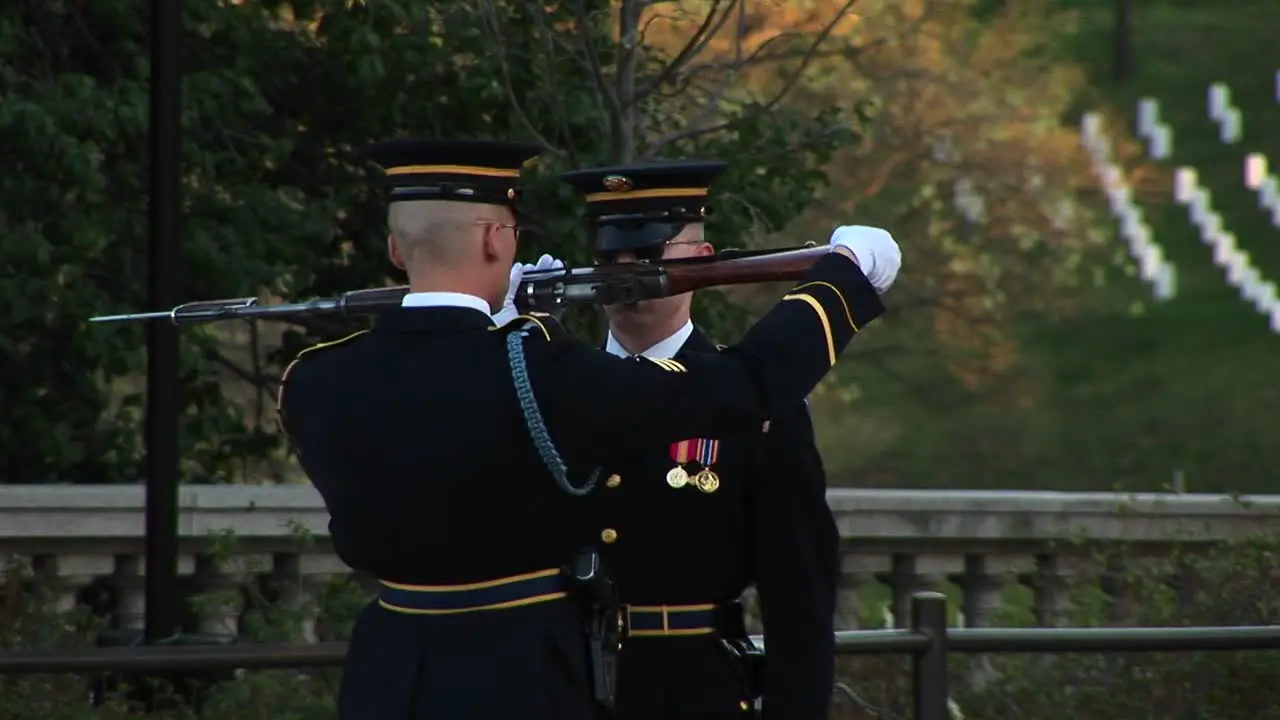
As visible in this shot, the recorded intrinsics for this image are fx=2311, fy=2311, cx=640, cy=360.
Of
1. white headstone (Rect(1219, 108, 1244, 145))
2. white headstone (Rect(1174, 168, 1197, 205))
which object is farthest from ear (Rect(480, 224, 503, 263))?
white headstone (Rect(1219, 108, 1244, 145))

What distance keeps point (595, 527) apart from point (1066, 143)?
24.2 m

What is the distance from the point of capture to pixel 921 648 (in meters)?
5.57

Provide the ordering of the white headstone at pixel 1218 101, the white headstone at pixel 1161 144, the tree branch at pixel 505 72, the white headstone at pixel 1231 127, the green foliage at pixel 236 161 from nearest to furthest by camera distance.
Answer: the green foliage at pixel 236 161, the tree branch at pixel 505 72, the white headstone at pixel 1161 144, the white headstone at pixel 1231 127, the white headstone at pixel 1218 101

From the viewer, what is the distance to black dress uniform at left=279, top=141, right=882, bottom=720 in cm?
362

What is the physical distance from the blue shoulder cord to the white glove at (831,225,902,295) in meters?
0.57

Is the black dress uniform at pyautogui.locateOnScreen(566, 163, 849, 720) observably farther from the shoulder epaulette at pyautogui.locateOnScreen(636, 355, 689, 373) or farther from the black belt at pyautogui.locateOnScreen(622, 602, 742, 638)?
the shoulder epaulette at pyautogui.locateOnScreen(636, 355, 689, 373)

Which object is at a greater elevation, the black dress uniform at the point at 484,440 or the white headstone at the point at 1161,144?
the white headstone at the point at 1161,144

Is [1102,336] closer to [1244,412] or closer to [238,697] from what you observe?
[1244,412]

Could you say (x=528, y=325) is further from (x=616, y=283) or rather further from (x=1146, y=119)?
(x=1146, y=119)

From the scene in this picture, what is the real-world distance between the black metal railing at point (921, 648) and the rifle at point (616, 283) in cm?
113

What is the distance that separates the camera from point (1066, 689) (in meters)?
6.87

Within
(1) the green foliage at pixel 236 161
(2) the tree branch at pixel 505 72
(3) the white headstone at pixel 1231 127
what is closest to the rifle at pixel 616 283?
(1) the green foliage at pixel 236 161

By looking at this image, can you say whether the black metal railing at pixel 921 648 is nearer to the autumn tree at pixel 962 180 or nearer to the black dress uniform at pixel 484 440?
the black dress uniform at pixel 484 440

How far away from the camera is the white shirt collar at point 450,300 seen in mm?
3707
